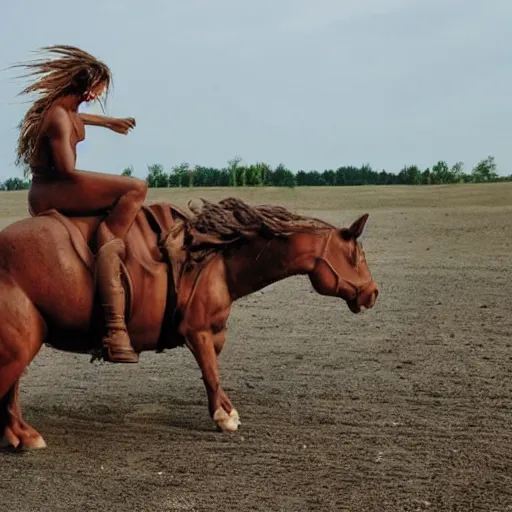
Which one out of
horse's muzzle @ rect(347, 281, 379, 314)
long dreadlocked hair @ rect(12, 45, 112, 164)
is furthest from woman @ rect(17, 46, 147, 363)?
horse's muzzle @ rect(347, 281, 379, 314)

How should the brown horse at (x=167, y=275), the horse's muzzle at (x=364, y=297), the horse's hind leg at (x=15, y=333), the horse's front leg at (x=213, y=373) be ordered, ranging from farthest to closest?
the horse's muzzle at (x=364, y=297) < the horse's front leg at (x=213, y=373) < the brown horse at (x=167, y=275) < the horse's hind leg at (x=15, y=333)

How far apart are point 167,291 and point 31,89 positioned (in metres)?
1.62

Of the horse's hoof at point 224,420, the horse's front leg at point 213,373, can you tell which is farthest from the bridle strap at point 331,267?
the horse's hoof at point 224,420

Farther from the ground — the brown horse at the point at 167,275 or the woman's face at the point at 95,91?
the woman's face at the point at 95,91

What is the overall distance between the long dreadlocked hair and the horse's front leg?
1655 mm

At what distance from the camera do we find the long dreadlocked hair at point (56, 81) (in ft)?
20.9

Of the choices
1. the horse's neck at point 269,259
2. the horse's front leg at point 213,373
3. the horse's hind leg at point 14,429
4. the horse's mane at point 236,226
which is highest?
the horse's mane at point 236,226

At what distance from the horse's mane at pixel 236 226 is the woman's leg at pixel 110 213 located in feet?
1.47

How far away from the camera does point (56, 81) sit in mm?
6383

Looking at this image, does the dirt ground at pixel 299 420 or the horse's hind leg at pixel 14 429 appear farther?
the horse's hind leg at pixel 14 429

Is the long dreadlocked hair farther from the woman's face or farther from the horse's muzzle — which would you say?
the horse's muzzle

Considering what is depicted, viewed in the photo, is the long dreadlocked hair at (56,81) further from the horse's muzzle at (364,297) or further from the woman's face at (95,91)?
the horse's muzzle at (364,297)

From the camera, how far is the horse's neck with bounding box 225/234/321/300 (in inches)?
263

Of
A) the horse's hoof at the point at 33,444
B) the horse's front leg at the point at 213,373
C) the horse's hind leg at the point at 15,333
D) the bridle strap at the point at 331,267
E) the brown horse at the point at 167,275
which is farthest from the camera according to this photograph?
the bridle strap at the point at 331,267
